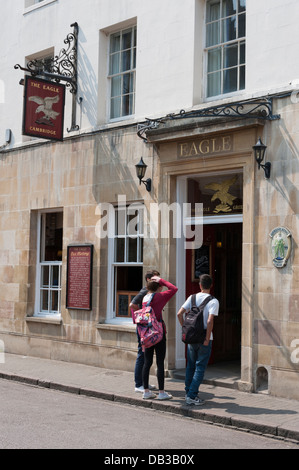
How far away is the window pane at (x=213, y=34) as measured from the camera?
35.3ft

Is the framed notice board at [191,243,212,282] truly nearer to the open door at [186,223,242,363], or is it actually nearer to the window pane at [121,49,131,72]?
the open door at [186,223,242,363]

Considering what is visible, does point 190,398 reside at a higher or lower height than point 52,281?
lower

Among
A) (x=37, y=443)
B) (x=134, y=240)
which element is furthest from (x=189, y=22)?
(x=37, y=443)

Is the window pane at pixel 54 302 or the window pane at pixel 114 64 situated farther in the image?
the window pane at pixel 54 302

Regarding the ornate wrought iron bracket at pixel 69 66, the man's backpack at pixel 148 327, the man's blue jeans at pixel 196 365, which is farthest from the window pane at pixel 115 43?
the man's blue jeans at pixel 196 365

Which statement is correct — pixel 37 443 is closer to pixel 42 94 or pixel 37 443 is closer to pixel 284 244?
pixel 284 244

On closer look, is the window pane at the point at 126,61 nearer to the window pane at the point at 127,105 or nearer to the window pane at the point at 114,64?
the window pane at the point at 114,64

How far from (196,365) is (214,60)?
5.66m

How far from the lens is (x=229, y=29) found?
34.7 feet

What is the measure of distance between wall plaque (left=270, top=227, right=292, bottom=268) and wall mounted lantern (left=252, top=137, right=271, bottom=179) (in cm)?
92

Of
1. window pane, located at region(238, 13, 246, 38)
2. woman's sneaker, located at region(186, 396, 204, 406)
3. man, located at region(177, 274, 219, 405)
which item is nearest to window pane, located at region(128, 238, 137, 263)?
man, located at region(177, 274, 219, 405)

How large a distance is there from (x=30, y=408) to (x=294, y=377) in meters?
3.91

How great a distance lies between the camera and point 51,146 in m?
13.3

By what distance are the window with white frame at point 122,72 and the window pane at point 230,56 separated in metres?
2.24
